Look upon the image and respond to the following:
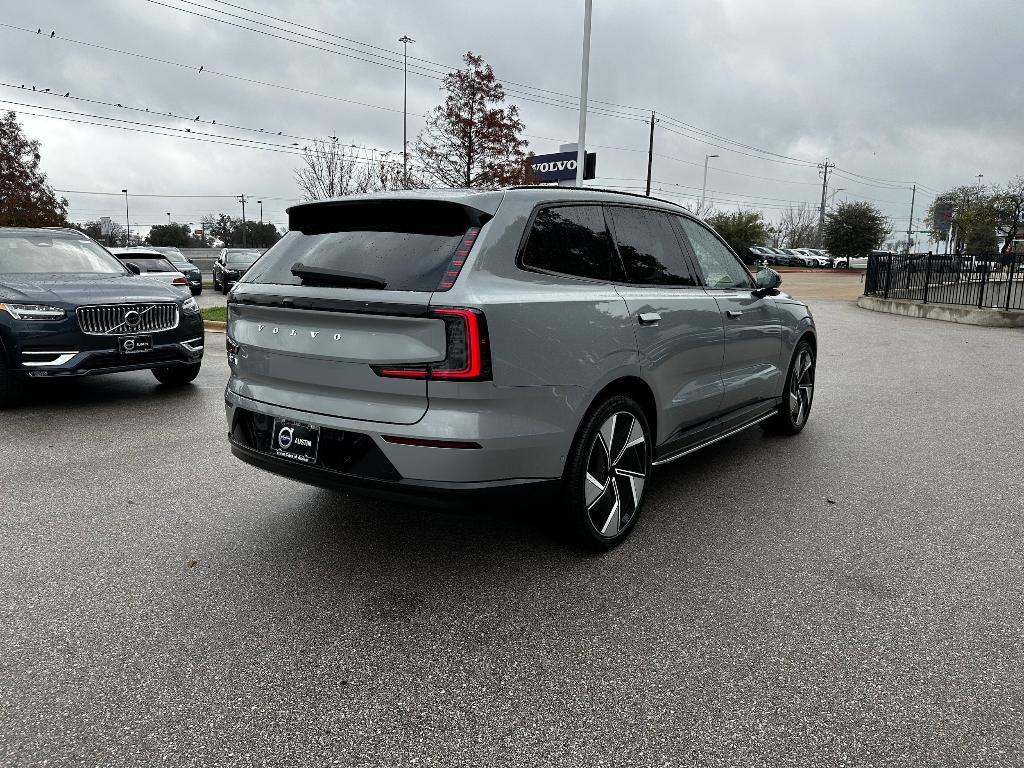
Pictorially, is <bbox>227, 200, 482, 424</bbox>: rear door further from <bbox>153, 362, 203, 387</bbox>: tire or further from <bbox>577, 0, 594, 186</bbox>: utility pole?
<bbox>577, 0, 594, 186</bbox>: utility pole

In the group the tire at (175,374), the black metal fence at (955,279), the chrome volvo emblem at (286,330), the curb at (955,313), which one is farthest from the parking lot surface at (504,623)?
the black metal fence at (955,279)

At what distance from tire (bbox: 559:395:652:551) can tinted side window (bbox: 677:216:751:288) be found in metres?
1.37

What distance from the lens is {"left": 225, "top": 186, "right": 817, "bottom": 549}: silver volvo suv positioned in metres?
3.11

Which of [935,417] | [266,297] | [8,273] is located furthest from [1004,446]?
[8,273]

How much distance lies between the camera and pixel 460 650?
2.93m

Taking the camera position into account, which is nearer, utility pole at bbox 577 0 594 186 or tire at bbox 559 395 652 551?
tire at bbox 559 395 652 551

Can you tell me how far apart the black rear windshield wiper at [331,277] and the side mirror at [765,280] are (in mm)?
3204

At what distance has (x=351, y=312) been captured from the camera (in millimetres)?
3250

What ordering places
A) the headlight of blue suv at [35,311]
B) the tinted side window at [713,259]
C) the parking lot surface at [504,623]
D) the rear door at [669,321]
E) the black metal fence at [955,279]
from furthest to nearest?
the black metal fence at [955,279] < the headlight of blue suv at [35,311] < the tinted side window at [713,259] < the rear door at [669,321] < the parking lot surface at [504,623]

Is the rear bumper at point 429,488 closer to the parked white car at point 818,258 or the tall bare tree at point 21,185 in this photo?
the tall bare tree at point 21,185

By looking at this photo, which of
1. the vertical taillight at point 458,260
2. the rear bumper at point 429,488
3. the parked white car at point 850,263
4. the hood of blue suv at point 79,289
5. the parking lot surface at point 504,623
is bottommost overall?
the parking lot surface at point 504,623

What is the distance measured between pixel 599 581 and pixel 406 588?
0.89 m

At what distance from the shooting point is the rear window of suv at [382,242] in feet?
10.7

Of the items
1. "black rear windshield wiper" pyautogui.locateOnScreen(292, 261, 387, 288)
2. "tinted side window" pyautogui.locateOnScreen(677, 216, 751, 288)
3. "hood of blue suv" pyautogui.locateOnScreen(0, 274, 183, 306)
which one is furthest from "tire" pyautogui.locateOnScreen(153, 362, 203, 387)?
"tinted side window" pyautogui.locateOnScreen(677, 216, 751, 288)
